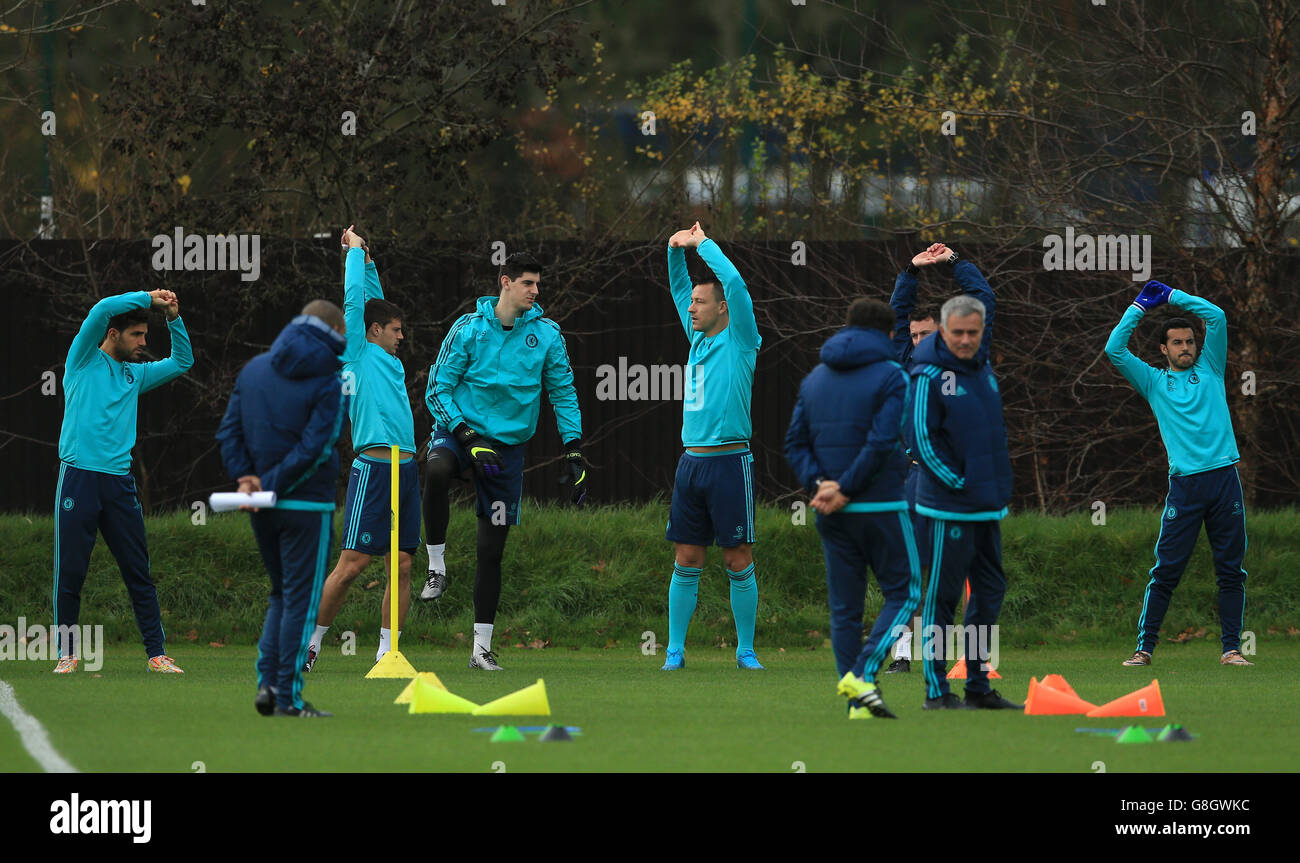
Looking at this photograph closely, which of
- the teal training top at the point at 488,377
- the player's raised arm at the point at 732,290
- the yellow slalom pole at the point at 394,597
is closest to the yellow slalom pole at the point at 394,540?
the yellow slalom pole at the point at 394,597

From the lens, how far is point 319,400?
8.59m

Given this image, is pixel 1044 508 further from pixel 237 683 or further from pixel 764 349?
pixel 237 683

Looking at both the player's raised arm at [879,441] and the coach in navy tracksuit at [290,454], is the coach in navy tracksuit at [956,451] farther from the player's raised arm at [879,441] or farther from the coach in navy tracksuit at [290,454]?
the coach in navy tracksuit at [290,454]

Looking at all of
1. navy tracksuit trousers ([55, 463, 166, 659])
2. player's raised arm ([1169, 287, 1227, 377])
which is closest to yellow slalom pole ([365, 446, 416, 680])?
navy tracksuit trousers ([55, 463, 166, 659])

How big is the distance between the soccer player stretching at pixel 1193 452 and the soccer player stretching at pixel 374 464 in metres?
4.96

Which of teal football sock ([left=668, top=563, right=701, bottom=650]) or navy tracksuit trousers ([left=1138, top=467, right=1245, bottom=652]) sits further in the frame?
navy tracksuit trousers ([left=1138, top=467, right=1245, bottom=652])

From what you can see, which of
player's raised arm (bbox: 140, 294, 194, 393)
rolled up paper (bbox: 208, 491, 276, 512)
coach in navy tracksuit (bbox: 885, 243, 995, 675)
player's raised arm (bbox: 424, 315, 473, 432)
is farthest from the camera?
player's raised arm (bbox: 424, 315, 473, 432)

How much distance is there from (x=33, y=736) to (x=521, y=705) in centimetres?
229

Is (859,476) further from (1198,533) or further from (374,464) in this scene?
(1198,533)

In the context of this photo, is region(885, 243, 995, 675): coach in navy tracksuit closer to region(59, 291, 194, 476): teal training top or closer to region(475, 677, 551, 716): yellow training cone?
region(475, 677, 551, 716): yellow training cone

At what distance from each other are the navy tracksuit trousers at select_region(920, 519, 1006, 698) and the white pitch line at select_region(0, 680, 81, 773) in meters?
4.14

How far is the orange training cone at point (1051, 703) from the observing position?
29.5ft

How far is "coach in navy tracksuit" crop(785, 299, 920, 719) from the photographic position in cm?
866

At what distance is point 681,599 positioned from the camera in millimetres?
12227
